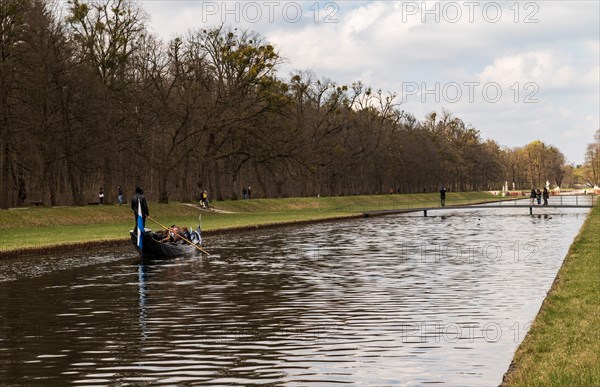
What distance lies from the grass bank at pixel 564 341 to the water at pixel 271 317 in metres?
0.41

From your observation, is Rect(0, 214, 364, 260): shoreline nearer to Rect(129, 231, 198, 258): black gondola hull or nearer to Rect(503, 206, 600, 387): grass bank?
Rect(129, 231, 198, 258): black gondola hull

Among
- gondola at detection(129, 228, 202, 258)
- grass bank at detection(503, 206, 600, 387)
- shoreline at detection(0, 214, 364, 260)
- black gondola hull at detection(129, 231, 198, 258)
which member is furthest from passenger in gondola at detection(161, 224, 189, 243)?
grass bank at detection(503, 206, 600, 387)

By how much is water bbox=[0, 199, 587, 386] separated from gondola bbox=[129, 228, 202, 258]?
3.02 ft

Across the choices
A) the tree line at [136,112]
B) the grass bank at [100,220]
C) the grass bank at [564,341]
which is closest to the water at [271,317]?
the grass bank at [564,341]

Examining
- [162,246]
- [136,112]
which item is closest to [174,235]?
[162,246]

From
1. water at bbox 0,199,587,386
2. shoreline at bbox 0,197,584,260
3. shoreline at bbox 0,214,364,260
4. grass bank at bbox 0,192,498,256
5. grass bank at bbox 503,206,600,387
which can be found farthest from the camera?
grass bank at bbox 0,192,498,256

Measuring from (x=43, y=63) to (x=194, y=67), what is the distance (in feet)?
72.8

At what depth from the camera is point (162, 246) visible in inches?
1230

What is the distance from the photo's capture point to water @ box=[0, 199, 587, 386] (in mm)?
11828

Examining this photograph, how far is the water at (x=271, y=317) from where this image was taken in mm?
11828

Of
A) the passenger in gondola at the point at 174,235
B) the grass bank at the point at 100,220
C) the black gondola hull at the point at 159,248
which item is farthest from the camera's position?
the grass bank at the point at 100,220

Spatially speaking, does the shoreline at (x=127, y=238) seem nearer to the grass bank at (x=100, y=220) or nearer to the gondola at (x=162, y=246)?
the grass bank at (x=100, y=220)

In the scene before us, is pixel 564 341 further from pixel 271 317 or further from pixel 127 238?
pixel 127 238

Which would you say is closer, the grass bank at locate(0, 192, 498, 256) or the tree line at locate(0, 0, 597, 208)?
the grass bank at locate(0, 192, 498, 256)
